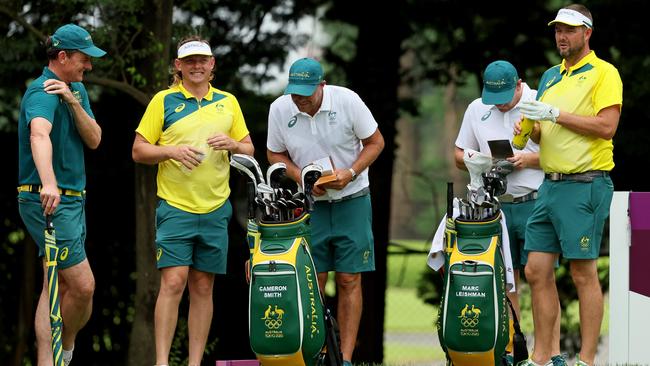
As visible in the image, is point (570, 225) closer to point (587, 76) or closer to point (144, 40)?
point (587, 76)

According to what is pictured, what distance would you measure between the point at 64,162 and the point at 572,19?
3151 mm

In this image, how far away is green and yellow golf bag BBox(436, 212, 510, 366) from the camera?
797cm

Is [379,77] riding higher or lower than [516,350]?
higher

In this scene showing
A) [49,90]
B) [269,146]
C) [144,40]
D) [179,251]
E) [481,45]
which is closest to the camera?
[49,90]

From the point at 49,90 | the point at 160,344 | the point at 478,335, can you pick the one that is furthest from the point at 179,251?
the point at 478,335

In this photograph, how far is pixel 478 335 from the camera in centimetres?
796

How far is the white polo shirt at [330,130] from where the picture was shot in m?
8.78

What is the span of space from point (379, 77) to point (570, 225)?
6.75 m

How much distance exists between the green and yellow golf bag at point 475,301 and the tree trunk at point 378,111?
654 centimetres

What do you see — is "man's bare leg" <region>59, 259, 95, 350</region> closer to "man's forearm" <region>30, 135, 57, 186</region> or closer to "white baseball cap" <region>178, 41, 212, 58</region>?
"man's forearm" <region>30, 135, 57, 186</region>

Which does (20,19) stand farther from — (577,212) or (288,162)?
(577,212)

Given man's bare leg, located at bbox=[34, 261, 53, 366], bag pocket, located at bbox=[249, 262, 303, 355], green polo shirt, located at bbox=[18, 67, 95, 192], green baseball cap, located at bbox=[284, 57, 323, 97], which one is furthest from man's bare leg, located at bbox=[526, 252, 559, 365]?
man's bare leg, located at bbox=[34, 261, 53, 366]

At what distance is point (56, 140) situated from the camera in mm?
8086

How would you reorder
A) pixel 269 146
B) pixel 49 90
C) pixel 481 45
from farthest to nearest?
pixel 481 45 < pixel 269 146 < pixel 49 90
